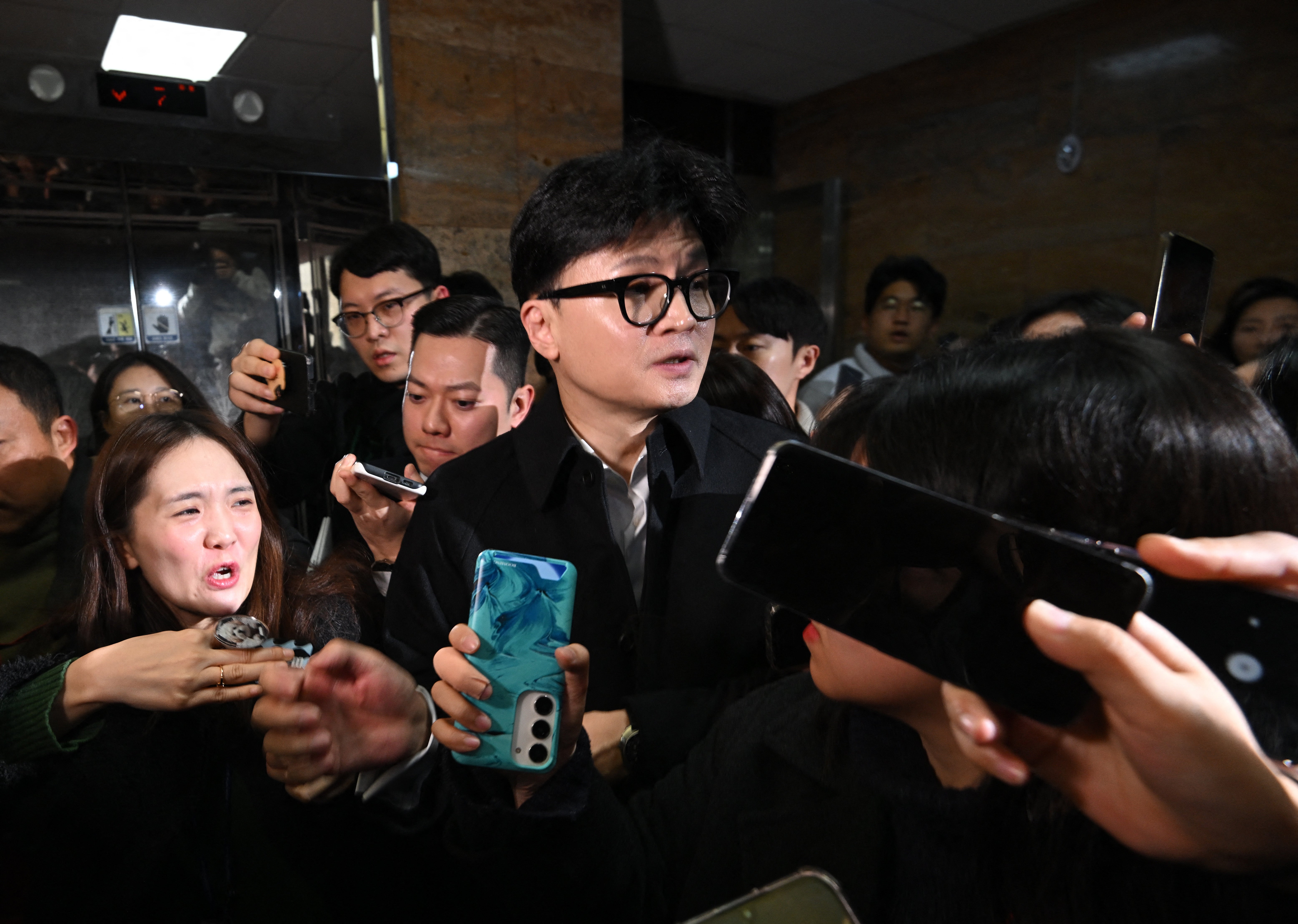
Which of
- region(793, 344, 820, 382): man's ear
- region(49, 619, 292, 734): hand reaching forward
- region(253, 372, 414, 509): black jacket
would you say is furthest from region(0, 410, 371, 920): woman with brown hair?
region(793, 344, 820, 382): man's ear

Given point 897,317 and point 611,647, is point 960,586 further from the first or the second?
point 897,317

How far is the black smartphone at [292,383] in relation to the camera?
1511 mm

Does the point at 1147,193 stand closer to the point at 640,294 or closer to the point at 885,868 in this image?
the point at 640,294

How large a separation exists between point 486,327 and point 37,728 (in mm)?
1216

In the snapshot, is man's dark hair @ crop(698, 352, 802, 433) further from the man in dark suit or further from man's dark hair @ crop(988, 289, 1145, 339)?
man's dark hair @ crop(988, 289, 1145, 339)

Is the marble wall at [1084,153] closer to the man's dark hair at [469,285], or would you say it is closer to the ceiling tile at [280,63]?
the man's dark hair at [469,285]

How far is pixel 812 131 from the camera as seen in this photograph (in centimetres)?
645

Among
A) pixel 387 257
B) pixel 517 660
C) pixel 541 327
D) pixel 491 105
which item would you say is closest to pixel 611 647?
pixel 517 660

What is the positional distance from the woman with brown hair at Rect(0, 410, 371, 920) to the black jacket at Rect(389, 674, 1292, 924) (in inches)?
9.8

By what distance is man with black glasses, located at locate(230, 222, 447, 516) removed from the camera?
181cm

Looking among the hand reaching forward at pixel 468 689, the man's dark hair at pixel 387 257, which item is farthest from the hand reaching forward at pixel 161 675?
the man's dark hair at pixel 387 257

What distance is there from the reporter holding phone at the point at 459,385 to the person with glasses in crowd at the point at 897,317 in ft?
8.43

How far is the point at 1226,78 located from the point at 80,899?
227 inches

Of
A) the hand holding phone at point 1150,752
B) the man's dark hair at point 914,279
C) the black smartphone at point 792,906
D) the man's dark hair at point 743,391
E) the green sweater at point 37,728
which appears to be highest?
the man's dark hair at point 914,279
